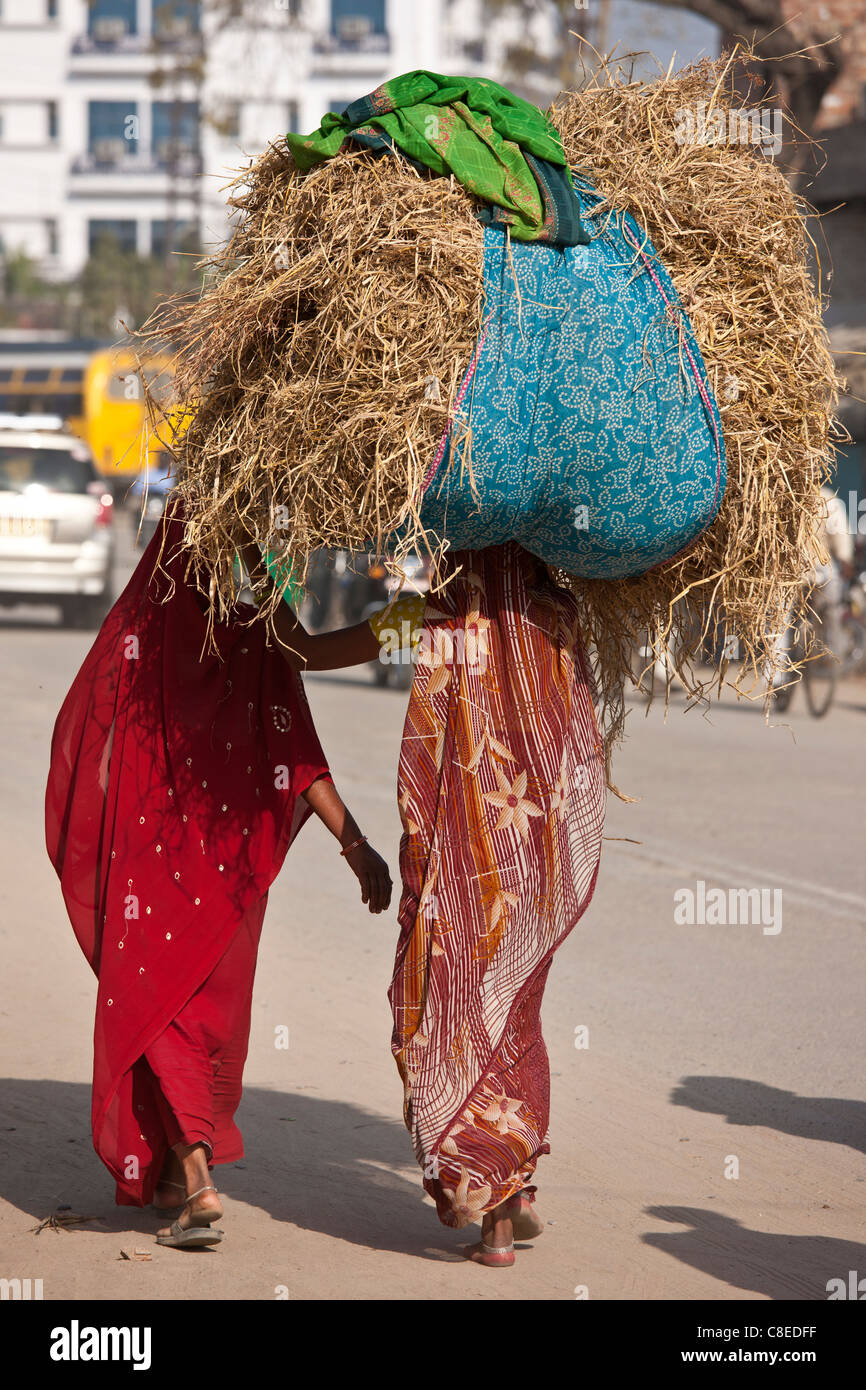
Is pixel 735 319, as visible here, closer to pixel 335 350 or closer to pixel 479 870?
pixel 335 350

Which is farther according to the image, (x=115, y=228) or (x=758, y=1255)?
(x=115, y=228)

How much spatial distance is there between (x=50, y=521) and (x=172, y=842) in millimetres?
13773

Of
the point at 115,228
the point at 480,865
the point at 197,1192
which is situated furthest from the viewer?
the point at 115,228

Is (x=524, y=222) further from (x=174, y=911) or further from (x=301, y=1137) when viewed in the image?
(x=301, y=1137)

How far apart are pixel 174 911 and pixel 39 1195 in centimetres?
83

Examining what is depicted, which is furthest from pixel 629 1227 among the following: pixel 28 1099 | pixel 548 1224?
pixel 28 1099

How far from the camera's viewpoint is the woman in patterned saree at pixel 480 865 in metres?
3.46

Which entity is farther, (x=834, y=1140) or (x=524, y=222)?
(x=834, y=1140)

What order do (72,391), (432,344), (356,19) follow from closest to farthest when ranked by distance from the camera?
(432,344) → (72,391) → (356,19)

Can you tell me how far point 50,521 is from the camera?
55.4 ft

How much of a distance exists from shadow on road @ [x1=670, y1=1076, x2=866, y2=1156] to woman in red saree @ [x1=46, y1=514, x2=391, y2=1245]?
59.4 inches

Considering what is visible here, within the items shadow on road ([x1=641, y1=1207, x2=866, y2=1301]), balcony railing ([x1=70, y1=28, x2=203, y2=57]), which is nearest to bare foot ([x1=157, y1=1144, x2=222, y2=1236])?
shadow on road ([x1=641, y1=1207, x2=866, y2=1301])

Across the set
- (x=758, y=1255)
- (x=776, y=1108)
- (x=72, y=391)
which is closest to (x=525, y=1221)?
(x=758, y=1255)

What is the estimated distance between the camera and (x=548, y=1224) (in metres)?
3.84
